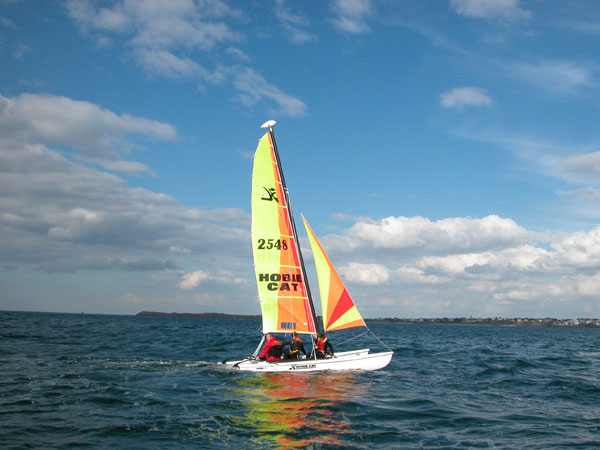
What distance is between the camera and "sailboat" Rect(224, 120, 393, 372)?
79.9 feet

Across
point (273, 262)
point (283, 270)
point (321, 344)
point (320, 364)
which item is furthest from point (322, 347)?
point (273, 262)

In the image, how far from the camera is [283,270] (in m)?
24.6

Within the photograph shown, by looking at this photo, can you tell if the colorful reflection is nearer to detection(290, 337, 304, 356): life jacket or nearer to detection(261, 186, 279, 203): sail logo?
detection(290, 337, 304, 356): life jacket

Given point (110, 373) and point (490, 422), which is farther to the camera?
point (110, 373)

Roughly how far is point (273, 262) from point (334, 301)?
3.75 meters

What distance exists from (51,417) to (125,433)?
121 inches

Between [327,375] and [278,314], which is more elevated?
[278,314]

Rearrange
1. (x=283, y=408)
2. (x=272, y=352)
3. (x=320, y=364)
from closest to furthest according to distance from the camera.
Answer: (x=283, y=408), (x=320, y=364), (x=272, y=352)

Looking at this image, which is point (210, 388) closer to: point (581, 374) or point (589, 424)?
point (589, 424)

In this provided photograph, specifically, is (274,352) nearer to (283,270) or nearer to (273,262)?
(283,270)

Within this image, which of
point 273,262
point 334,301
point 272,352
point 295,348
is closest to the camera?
point 272,352

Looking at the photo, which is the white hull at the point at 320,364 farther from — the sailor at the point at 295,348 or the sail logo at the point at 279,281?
the sail logo at the point at 279,281

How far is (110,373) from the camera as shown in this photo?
22.4 m

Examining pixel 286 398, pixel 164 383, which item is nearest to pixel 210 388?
pixel 164 383
